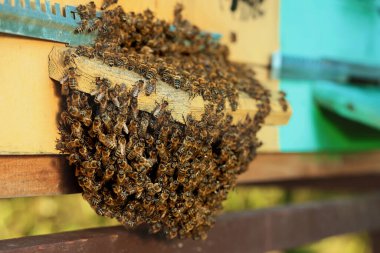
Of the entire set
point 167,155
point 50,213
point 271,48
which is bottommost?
point 50,213

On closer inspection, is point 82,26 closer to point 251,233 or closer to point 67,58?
point 67,58

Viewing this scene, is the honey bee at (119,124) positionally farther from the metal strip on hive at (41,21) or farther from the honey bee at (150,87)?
the metal strip on hive at (41,21)

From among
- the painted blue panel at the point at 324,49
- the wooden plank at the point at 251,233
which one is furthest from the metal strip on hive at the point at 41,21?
the painted blue panel at the point at 324,49

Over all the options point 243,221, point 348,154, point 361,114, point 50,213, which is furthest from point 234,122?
point 50,213

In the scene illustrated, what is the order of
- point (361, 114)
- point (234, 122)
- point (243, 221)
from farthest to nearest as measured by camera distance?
point (361, 114), point (243, 221), point (234, 122)

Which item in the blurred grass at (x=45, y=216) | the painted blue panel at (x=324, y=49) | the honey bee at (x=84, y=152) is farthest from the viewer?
the blurred grass at (x=45, y=216)

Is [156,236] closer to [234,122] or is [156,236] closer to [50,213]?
[234,122]
